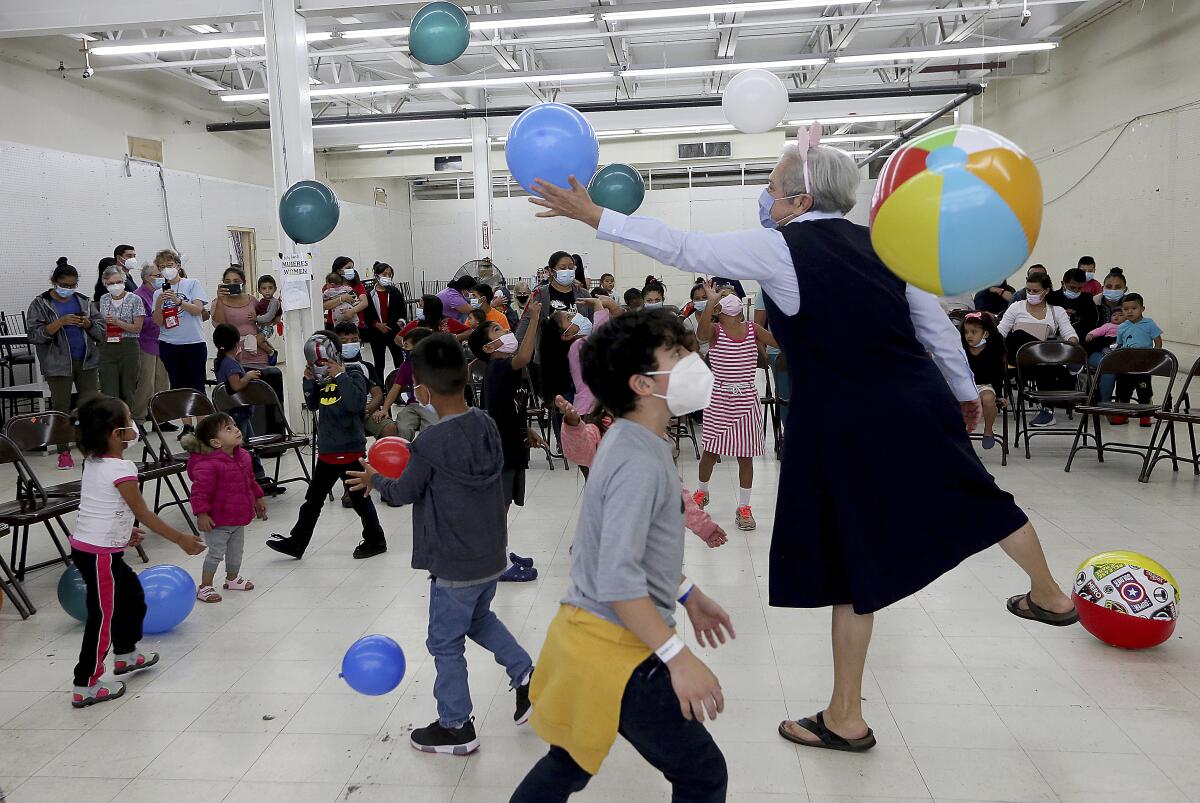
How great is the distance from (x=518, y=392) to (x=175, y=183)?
10.4 meters

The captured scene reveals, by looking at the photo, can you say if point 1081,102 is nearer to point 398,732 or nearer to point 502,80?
point 502,80

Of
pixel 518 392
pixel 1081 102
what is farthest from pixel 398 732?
pixel 1081 102

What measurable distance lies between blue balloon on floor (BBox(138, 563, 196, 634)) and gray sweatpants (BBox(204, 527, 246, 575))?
393 millimetres

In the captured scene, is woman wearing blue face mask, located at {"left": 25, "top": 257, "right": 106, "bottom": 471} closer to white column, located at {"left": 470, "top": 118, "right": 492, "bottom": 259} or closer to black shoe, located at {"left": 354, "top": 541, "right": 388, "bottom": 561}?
black shoe, located at {"left": 354, "top": 541, "right": 388, "bottom": 561}

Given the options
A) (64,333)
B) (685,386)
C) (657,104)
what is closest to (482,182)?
(657,104)

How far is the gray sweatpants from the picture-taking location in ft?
13.5

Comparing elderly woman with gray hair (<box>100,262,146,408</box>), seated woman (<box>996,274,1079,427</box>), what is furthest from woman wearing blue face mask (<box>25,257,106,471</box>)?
seated woman (<box>996,274,1079,427</box>)

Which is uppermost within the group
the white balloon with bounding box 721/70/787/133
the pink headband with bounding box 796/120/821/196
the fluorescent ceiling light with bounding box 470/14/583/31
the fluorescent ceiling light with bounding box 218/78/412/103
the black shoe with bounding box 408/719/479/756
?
the fluorescent ceiling light with bounding box 470/14/583/31

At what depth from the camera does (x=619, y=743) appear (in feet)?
8.85

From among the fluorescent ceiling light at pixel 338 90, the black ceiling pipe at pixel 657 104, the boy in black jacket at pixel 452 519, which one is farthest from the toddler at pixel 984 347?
the fluorescent ceiling light at pixel 338 90

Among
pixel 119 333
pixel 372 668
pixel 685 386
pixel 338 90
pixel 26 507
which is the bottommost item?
pixel 372 668

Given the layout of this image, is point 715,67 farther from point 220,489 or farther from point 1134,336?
point 220,489

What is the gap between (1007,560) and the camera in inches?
172

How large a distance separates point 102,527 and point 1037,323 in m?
7.16
